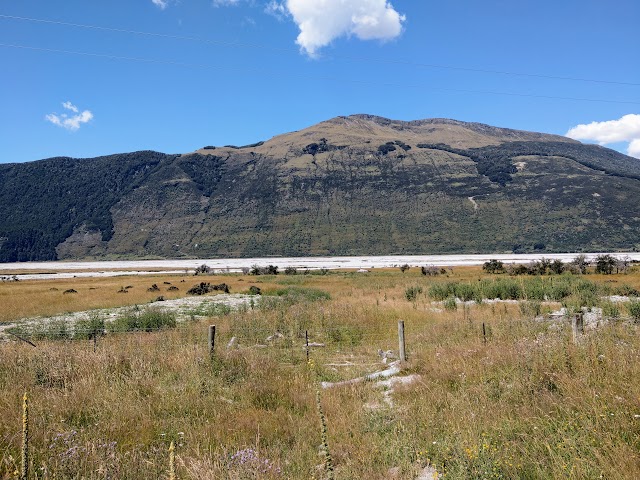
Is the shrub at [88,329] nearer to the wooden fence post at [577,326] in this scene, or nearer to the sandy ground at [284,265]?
the wooden fence post at [577,326]

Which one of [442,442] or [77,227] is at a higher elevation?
[77,227]

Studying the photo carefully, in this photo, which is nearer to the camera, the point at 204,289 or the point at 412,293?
the point at 412,293

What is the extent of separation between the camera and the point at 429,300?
931 inches

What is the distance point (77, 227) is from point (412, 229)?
480 feet

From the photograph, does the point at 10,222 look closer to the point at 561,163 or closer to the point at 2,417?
the point at 2,417

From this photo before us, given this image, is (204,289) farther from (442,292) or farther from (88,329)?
(88,329)

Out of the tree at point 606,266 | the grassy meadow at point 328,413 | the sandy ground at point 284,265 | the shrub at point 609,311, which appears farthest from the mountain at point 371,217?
the grassy meadow at point 328,413

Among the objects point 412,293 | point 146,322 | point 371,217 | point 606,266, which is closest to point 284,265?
point 606,266

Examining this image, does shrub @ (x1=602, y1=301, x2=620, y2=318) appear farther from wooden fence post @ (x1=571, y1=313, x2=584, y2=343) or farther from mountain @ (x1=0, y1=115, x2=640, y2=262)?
mountain @ (x1=0, y1=115, x2=640, y2=262)

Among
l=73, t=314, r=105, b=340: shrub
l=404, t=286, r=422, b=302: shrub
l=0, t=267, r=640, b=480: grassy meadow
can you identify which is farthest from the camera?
l=404, t=286, r=422, b=302: shrub

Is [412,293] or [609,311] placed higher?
[609,311]

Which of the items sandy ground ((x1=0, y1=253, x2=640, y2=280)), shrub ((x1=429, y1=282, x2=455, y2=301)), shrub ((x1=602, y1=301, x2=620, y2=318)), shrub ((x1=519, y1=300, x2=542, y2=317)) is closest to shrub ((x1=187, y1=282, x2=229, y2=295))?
shrub ((x1=429, y1=282, x2=455, y2=301))

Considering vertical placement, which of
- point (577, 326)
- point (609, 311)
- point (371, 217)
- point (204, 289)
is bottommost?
point (204, 289)

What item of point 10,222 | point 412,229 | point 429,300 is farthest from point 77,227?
point 429,300
